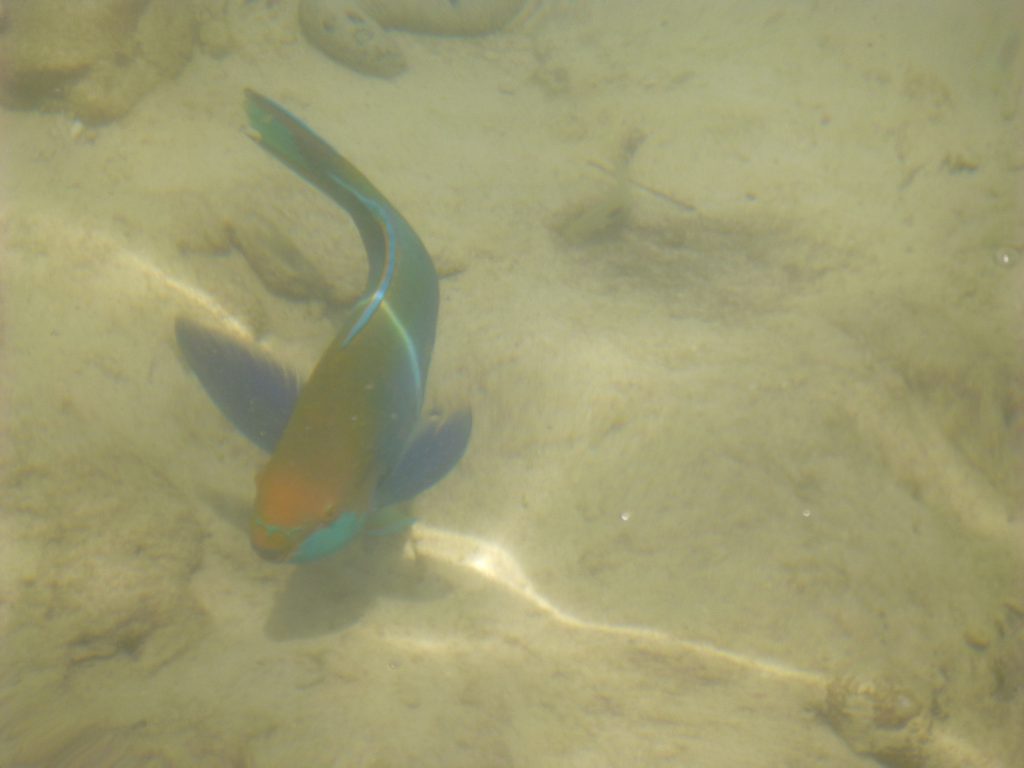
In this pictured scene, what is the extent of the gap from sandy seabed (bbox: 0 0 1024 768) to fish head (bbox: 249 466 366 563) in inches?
18.9

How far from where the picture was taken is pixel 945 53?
4.26 meters

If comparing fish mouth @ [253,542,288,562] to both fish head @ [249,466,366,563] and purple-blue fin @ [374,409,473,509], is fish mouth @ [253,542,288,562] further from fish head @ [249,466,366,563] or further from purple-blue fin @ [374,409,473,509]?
purple-blue fin @ [374,409,473,509]

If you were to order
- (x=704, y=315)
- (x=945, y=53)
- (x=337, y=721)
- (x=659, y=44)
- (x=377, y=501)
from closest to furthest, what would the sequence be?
(x=337, y=721)
(x=377, y=501)
(x=704, y=315)
(x=945, y=53)
(x=659, y=44)

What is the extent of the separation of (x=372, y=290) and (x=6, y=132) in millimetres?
2821

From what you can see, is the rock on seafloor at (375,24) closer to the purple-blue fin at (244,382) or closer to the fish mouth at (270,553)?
the purple-blue fin at (244,382)

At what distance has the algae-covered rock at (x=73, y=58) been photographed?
147 inches

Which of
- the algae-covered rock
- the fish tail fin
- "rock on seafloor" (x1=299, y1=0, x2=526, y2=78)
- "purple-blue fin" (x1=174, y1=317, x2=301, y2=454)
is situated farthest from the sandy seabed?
the fish tail fin

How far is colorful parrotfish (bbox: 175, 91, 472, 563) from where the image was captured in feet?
6.75

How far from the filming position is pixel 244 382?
8.32 ft

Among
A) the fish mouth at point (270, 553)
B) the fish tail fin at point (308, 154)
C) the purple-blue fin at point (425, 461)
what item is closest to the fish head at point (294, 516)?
the fish mouth at point (270, 553)

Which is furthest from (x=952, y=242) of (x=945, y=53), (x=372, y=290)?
(x=372, y=290)

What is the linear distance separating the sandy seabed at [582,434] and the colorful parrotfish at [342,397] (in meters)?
0.40

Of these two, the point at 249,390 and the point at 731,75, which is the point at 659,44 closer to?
the point at 731,75

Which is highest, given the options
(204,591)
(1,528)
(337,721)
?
(1,528)
